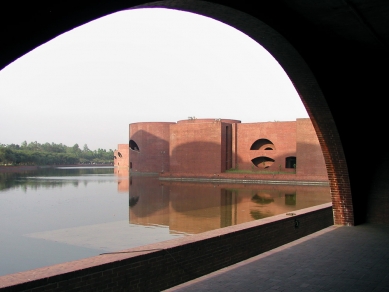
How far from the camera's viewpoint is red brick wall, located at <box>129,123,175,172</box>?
4369 cm

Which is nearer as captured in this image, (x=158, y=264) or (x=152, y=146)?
(x=158, y=264)

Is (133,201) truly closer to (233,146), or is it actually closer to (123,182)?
(123,182)

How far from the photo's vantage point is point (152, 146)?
4388cm

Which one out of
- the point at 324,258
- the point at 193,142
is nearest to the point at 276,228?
the point at 324,258

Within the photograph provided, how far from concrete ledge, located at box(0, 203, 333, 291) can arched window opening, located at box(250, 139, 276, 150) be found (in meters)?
30.0

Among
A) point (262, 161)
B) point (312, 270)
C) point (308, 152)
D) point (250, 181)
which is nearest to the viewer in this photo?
point (312, 270)

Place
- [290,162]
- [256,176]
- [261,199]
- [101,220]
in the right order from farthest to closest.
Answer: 1. [290,162]
2. [256,176]
3. [261,199]
4. [101,220]

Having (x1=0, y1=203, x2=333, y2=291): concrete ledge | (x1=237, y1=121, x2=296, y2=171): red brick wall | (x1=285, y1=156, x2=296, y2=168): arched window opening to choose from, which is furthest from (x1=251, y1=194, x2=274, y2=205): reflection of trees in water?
(x1=285, y1=156, x2=296, y2=168): arched window opening

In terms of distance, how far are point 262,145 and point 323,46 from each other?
3132cm

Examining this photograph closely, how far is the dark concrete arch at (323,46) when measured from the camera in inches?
93.0

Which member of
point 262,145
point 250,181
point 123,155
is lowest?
point 250,181

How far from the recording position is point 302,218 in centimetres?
800

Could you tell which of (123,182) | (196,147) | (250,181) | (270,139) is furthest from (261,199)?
(196,147)

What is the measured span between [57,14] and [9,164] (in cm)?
6581
